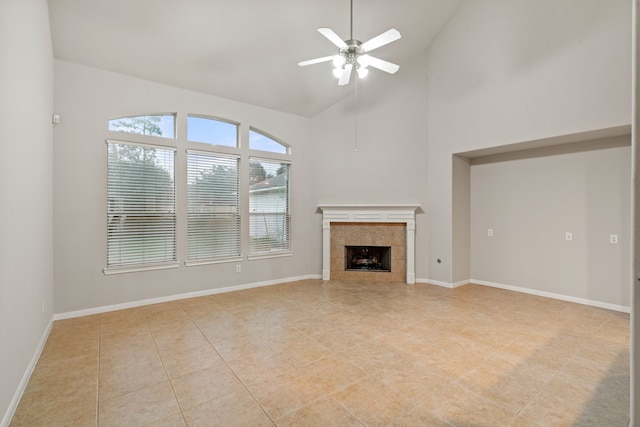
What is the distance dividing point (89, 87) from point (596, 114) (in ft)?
20.7

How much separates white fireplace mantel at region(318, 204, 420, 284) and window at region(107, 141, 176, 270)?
267 cm

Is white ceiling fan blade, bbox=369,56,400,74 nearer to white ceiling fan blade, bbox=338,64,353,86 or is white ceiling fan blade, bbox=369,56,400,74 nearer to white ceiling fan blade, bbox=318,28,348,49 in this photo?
white ceiling fan blade, bbox=338,64,353,86

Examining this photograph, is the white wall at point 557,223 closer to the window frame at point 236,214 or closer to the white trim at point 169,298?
the white trim at point 169,298

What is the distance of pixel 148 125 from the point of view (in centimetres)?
442

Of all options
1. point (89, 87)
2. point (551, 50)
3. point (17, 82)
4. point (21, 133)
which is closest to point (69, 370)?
point (21, 133)

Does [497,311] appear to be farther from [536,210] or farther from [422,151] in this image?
[422,151]

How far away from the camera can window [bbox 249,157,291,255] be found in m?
5.48

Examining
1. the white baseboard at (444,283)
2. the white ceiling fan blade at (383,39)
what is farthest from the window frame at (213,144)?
the white baseboard at (444,283)

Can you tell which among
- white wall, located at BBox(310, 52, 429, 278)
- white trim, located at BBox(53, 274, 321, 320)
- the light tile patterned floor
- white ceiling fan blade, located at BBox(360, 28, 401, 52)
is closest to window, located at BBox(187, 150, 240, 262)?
white trim, located at BBox(53, 274, 321, 320)

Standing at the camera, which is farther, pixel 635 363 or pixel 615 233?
pixel 615 233

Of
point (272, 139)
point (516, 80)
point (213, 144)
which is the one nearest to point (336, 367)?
point (213, 144)

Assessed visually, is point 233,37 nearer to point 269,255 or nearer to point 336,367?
point 269,255

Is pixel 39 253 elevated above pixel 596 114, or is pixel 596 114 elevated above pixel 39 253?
pixel 596 114

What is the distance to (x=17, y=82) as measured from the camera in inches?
88.3
